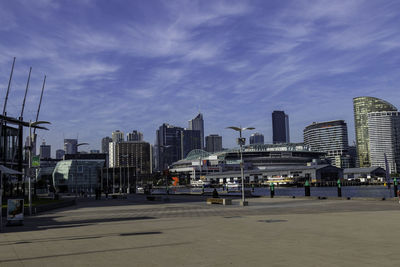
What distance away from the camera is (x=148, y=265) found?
1005cm

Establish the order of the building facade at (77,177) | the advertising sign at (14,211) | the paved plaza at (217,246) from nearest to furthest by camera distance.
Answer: the paved plaza at (217,246) → the advertising sign at (14,211) → the building facade at (77,177)

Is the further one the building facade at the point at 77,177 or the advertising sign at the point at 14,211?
the building facade at the point at 77,177

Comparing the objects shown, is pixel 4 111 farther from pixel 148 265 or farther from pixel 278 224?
Result: pixel 148 265

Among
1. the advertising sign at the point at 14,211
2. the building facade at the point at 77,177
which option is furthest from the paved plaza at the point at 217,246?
the building facade at the point at 77,177

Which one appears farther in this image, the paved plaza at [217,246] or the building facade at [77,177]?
the building facade at [77,177]

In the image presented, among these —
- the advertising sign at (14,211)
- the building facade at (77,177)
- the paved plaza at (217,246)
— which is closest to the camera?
the paved plaza at (217,246)

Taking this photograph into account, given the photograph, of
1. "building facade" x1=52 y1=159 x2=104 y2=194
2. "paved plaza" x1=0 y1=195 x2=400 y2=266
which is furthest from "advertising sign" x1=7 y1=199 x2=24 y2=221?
"building facade" x1=52 y1=159 x2=104 y2=194

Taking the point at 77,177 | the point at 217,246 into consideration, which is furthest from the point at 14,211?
the point at 77,177

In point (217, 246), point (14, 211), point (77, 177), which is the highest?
point (77, 177)

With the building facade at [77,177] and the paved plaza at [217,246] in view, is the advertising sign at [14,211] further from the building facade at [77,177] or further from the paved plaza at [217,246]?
the building facade at [77,177]

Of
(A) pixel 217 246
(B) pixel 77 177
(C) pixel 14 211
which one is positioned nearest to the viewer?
(A) pixel 217 246

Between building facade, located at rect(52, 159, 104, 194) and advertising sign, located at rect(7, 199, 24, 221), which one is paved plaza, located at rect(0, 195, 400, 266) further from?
building facade, located at rect(52, 159, 104, 194)

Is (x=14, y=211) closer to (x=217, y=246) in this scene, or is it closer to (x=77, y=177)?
(x=217, y=246)

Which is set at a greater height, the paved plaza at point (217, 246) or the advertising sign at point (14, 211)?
the advertising sign at point (14, 211)
